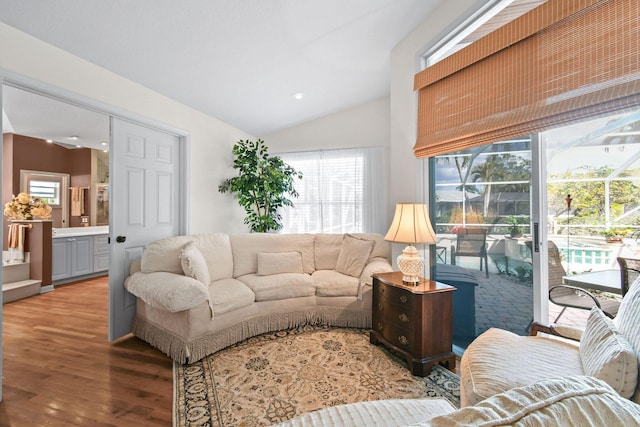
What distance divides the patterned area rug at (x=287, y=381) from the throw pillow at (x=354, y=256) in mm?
851

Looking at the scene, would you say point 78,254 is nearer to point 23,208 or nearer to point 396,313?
point 23,208

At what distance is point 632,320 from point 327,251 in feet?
8.87

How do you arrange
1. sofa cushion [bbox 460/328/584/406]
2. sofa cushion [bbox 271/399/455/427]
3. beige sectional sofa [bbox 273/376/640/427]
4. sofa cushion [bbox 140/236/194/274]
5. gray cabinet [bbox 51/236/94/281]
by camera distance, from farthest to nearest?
1. gray cabinet [bbox 51/236/94/281]
2. sofa cushion [bbox 140/236/194/274]
3. sofa cushion [bbox 460/328/584/406]
4. sofa cushion [bbox 271/399/455/427]
5. beige sectional sofa [bbox 273/376/640/427]

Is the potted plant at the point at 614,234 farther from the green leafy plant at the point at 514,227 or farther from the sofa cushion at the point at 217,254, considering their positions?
the sofa cushion at the point at 217,254

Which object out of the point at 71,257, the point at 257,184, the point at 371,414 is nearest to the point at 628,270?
the point at 371,414

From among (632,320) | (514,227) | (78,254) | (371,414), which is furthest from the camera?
(78,254)

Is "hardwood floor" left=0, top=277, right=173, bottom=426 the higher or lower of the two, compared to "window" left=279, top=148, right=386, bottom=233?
lower

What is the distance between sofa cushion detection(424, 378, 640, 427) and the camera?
1.34 feet

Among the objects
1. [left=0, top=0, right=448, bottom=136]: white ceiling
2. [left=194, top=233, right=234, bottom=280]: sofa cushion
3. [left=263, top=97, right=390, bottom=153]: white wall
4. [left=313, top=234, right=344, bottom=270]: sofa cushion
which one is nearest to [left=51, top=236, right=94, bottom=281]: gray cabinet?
[left=0, top=0, right=448, bottom=136]: white ceiling

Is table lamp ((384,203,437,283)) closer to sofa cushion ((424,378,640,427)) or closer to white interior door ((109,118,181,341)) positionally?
sofa cushion ((424,378,640,427))

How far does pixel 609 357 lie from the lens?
954mm

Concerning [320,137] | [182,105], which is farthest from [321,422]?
[320,137]

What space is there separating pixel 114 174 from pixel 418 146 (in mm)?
2803

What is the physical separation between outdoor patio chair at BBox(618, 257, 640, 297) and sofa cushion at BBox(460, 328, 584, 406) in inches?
21.6
